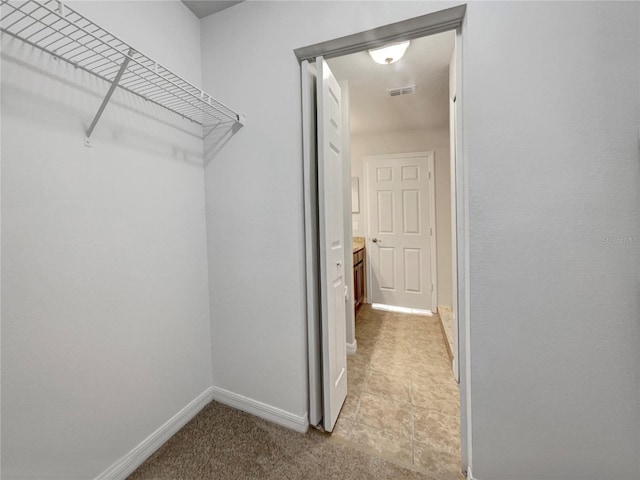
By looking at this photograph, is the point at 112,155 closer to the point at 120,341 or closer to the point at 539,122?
the point at 120,341

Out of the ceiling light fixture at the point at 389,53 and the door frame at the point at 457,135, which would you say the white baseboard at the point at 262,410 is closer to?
the door frame at the point at 457,135

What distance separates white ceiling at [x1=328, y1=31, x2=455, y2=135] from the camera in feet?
6.59

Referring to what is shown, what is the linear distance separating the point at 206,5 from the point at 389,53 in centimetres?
119

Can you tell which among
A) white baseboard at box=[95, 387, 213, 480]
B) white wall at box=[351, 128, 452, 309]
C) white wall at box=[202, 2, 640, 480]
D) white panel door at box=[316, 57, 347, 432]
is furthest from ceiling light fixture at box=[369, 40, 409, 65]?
white baseboard at box=[95, 387, 213, 480]

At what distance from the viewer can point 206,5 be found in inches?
61.8

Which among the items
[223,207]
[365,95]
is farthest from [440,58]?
[223,207]

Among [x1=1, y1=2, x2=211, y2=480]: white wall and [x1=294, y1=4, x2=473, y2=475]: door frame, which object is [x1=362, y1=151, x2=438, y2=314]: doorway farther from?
[x1=1, y1=2, x2=211, y2=480]: white wall

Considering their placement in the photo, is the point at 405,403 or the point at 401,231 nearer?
the point at 405,403

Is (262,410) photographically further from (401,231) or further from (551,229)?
(401,231)

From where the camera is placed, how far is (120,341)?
4.11 ft

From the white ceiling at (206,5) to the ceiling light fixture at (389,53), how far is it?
3.10 ft

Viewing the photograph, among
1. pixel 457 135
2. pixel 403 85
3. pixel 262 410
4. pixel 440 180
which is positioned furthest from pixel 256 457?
pixel 440 180

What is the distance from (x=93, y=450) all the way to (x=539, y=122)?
2277 mm

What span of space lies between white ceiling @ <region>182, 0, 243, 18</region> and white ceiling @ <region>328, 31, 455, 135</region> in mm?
854
